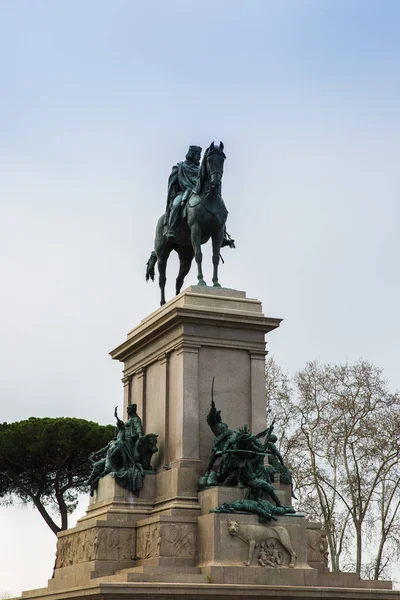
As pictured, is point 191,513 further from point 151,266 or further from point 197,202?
point 151,266

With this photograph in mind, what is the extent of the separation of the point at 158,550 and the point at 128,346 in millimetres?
6521

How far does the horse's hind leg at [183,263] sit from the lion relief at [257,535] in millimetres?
7943

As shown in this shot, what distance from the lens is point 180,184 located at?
26.3 metres

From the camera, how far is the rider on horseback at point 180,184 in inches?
1003

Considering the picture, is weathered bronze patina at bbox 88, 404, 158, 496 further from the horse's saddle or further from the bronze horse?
the horse's saddle

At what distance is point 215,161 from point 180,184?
264cm

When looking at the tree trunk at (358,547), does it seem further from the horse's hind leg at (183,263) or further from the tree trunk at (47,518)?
the horse's hind leg at (183,263)

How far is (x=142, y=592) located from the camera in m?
18.7

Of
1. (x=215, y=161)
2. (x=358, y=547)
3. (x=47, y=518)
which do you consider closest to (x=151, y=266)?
(x=215, y=161)

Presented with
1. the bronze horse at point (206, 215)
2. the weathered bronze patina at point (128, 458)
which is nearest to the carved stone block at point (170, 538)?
the weathered bronze patina at point (128, 458)

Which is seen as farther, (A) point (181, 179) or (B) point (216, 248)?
(A) point (181, 179)

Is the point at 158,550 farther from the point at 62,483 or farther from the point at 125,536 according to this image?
the point at 62,483

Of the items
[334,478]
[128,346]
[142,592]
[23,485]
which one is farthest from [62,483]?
[142,592]

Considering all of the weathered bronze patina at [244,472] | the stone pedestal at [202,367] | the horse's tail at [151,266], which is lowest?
the weathered bronze patina at [244,472]
